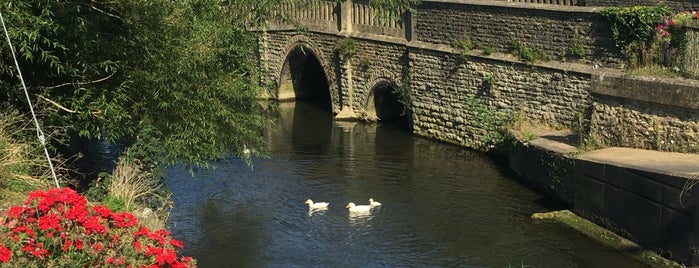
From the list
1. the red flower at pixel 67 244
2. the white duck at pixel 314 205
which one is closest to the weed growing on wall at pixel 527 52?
the white duck at pixel 314 205

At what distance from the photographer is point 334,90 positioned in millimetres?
27812

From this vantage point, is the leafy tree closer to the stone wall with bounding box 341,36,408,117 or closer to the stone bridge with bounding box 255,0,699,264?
the stone bridge with bounding box 255,0,699,264

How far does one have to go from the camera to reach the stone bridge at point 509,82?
15.8 meters

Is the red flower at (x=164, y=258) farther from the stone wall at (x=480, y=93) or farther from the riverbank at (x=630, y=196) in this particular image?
the stone wall at (x=480, y=93)

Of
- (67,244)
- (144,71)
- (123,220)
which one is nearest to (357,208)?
(144,71)

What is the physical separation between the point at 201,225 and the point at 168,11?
4464 mm

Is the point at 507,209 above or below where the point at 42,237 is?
below

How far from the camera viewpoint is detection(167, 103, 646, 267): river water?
15508 millimetres

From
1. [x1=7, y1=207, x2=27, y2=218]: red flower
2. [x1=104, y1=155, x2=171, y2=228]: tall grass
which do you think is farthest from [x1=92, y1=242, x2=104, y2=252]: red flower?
[x1=104, y1=155, x2=171, y2=228]: tall grass

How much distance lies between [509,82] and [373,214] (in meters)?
5.45

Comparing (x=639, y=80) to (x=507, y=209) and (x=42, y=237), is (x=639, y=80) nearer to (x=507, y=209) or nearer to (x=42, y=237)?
(x=507, y=209)

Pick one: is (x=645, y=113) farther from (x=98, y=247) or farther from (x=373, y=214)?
(x=98, y=247)

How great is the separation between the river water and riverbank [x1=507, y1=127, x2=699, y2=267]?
0.35m

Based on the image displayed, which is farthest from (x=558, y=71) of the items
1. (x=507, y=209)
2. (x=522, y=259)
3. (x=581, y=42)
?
(x=522, y=259)
